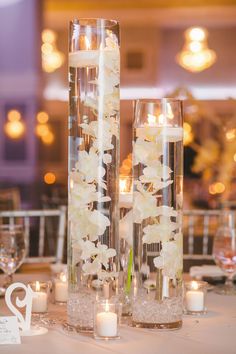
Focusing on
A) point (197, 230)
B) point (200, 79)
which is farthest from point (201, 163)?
point (200, 79)

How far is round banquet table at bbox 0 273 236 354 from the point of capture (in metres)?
1.56

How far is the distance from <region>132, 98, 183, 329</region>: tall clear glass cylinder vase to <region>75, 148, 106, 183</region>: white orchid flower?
93 millimetres

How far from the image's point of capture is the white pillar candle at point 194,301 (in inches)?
77.3

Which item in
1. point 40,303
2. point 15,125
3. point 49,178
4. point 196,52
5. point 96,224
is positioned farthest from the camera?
point 49,178

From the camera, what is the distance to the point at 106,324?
1647 mm

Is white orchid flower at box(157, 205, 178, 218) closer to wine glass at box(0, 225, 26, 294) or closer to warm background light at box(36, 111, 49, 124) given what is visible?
wine glass at box(0, 225, 26, 294)

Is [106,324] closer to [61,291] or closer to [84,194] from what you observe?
[84,194]

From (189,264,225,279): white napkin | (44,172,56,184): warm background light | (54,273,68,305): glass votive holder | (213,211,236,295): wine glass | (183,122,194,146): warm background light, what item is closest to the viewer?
(54,273,68,305): glass votive holder

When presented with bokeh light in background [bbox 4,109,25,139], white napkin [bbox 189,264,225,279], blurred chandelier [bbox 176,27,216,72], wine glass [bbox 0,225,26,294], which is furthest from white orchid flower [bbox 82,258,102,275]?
bokeh light in background [bbox 4,109,25,139]

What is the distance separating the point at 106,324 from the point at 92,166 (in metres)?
0.34

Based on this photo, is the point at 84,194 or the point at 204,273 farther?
the point at 204,273

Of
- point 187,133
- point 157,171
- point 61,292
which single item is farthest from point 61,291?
point 187,133

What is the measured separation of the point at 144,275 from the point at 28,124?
10365 millimetres

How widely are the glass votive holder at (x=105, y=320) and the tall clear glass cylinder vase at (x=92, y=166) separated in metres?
0.08
